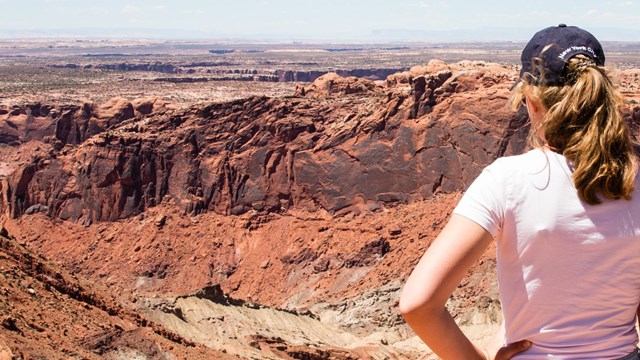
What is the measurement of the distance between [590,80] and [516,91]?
14.3 inches

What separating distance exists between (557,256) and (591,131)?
0.54 metres

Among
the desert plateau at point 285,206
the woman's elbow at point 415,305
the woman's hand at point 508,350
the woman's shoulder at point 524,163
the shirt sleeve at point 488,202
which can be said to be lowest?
the desert plateau at point 285,206

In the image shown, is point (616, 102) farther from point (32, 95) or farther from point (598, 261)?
point (32, 95)

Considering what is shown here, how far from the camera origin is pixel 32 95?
102 meters

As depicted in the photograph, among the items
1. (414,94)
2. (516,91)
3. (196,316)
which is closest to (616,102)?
(516,91)

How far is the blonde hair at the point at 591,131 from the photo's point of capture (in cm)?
308

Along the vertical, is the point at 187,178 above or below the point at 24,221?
above

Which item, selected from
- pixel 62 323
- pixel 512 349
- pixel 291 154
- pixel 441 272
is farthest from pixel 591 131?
pixel 291 154

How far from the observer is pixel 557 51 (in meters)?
3.24

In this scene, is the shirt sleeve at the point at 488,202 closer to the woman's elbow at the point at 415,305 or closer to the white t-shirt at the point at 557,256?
the white t-shirt at the point at 557,256

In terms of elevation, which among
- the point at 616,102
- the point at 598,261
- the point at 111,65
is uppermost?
the point at 616,102

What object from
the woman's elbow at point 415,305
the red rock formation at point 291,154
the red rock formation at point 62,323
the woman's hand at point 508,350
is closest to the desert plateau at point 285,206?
the red rock formation at point 291,154

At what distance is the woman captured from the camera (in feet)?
10.0

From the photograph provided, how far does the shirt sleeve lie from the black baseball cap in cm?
50
